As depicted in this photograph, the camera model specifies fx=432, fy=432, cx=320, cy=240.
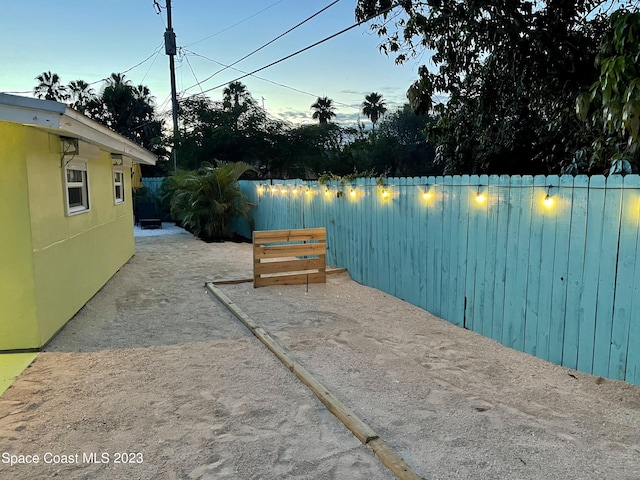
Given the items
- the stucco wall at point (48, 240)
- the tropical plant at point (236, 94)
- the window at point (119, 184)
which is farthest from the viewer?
the tropical plant at point (236, 94)

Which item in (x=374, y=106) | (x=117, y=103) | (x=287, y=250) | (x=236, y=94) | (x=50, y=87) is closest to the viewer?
(x=287, y=250)

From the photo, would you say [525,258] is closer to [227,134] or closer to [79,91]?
[227,134]

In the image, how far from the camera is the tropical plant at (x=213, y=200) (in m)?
12.8

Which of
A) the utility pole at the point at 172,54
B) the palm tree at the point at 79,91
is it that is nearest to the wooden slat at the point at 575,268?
the utility pole at the point at 172,54

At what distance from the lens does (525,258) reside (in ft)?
13.6

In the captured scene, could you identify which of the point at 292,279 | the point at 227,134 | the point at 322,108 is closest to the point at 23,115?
the point at 292,279

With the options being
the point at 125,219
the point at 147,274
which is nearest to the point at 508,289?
the point at 147,274

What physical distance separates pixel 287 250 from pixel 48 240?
3.50m

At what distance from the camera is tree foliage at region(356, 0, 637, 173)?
6.54 m

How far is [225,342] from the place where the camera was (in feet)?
14.9

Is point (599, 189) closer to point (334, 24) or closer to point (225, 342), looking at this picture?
point (225, 342)

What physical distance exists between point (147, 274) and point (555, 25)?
8.14 m

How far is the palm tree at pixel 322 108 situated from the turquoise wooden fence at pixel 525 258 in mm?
36113

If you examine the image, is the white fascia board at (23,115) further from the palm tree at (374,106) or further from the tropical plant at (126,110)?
the palm tree at (374,106)
